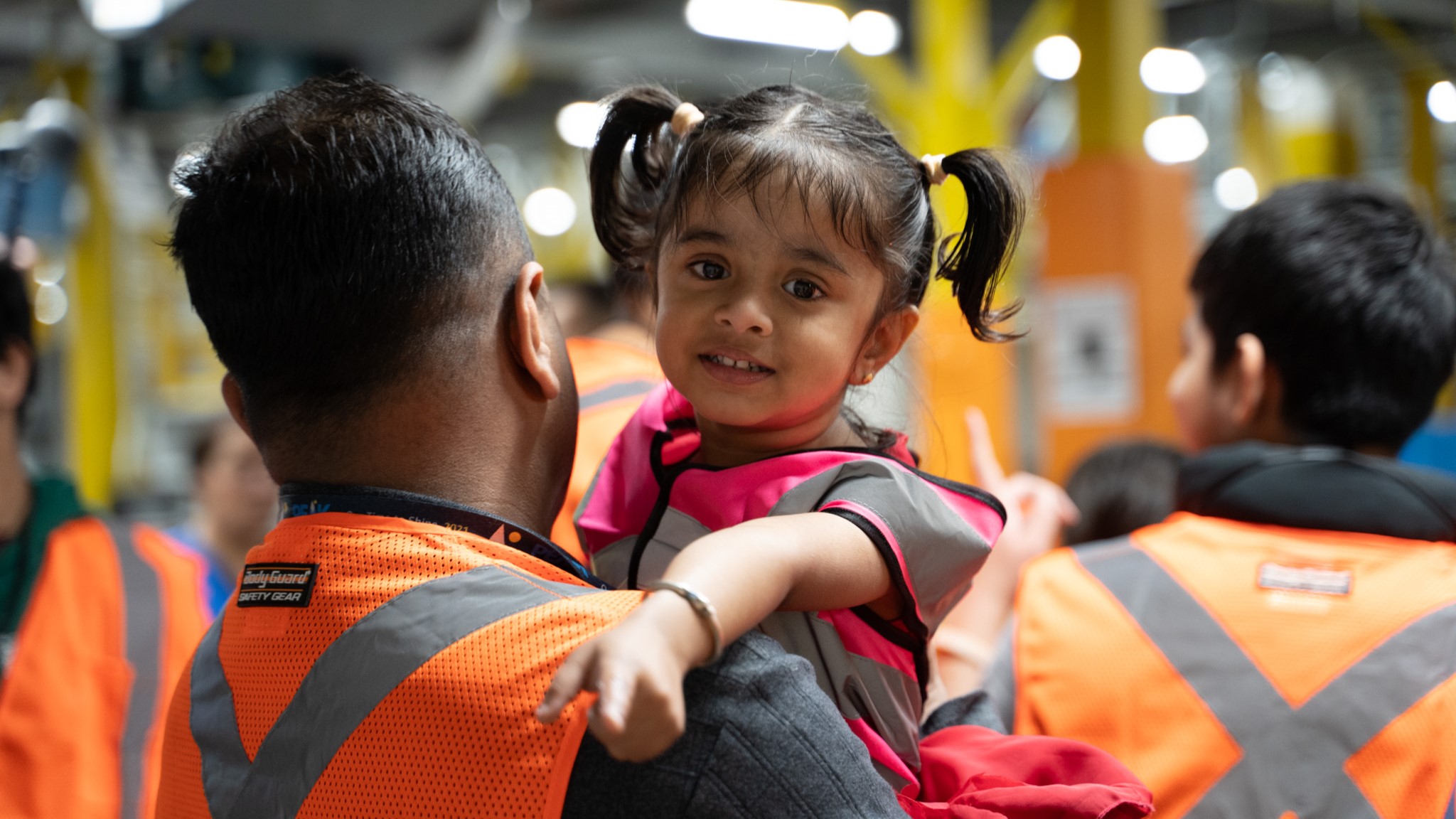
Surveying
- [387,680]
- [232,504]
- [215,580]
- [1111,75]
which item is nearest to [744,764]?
[387,680]

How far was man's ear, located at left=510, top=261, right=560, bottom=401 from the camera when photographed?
1.30 meters

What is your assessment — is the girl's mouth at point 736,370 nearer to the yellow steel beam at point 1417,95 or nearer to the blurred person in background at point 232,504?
the blurred person in background at point 232,504

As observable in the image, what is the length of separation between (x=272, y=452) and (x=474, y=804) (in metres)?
0.47

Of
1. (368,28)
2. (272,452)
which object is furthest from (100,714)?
(368,28)

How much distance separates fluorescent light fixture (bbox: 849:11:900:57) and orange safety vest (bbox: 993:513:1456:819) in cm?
845

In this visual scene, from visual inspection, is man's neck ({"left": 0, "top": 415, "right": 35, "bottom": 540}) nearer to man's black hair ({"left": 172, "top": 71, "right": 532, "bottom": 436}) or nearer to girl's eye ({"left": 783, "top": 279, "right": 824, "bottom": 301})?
man's black hair ({"left": 172, "top": 71, "right": 532, "bottom": 436})

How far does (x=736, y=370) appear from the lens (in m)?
1.40

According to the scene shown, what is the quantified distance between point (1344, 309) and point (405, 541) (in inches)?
55.9

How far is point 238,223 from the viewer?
4.01 ft

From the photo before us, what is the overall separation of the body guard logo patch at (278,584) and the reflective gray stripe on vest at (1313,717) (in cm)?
114

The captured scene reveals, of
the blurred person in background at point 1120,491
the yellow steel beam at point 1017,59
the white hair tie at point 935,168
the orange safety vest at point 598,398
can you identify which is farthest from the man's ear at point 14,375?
the yellow steel beam at point 1017,59

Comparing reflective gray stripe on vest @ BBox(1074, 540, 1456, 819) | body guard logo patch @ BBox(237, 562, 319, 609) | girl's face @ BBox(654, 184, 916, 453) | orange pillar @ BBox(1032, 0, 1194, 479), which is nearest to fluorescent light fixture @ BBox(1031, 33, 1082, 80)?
orange pillar @ BBox(1032, 0, 1194, 479)

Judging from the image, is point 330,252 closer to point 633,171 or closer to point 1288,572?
point 633,171

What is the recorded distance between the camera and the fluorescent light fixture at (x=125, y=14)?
662 cm
